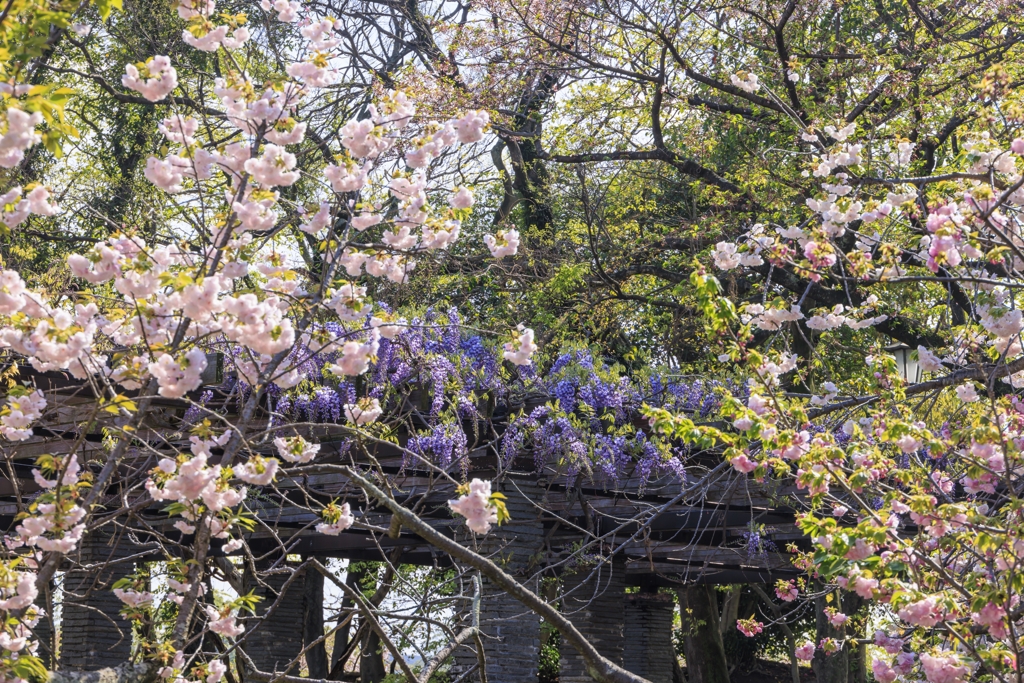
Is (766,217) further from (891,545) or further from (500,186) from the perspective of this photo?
(891,545)

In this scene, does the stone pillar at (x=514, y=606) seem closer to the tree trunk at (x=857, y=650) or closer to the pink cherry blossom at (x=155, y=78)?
the tree trunk at (x=857, y=650)

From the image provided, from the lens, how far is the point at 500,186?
625 inches

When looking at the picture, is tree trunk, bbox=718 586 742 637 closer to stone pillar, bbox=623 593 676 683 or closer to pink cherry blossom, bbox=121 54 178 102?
stone pillar, bbox=623 593 676 683

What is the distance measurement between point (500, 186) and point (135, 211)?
4887 millimetres

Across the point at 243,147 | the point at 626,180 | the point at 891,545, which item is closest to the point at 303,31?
the point at 243,147

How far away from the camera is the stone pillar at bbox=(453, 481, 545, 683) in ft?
28.3

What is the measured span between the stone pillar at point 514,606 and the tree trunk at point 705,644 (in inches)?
309

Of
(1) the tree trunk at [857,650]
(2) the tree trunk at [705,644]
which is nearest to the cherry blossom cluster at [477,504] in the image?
(1) the tree trunk at [857,650]

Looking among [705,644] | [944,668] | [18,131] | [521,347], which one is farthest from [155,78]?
[705,644]

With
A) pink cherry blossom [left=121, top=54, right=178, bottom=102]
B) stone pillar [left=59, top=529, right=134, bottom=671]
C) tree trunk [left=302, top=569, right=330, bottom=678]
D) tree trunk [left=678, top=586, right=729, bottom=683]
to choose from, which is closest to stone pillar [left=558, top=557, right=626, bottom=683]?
stone pillar [left=59, top=529, right=134, bottom=671]

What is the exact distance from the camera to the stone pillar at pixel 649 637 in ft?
46.1

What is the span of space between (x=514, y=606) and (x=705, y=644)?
28.3ft

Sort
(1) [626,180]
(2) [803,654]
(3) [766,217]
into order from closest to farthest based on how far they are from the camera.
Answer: (2) [803,654] < (3) [766,217] < (1) [626,180]

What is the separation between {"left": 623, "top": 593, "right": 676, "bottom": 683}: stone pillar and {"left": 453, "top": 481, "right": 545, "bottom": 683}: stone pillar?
537cm
